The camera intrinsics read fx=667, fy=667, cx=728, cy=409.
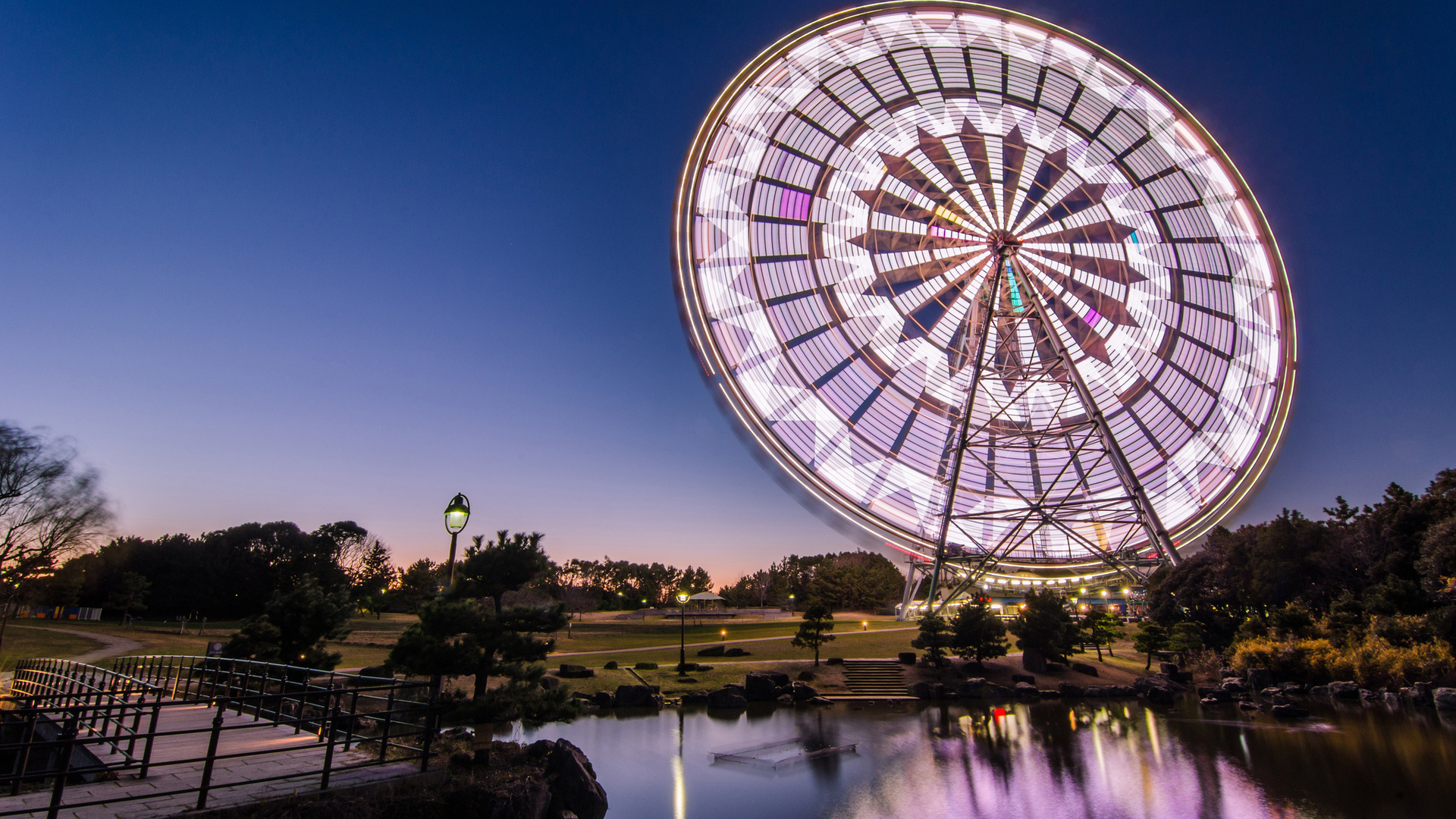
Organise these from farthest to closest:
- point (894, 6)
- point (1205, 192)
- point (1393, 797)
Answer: point (1205, 192), point (894, 6), point (1393, 797)

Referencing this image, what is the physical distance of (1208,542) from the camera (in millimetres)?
34875

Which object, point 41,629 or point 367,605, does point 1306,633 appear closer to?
point 41,629

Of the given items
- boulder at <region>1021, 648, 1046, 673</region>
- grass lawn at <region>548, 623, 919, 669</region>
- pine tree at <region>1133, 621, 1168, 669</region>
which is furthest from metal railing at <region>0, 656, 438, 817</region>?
pine tree at <region>1133, 621, 1168, 669</region>

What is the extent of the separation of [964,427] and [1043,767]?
16.0 m

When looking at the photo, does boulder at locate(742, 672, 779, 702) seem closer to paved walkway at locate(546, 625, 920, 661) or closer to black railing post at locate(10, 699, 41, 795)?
paved walkway at locate(546, 625, 920, 661)

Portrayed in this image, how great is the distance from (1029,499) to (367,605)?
6200 cm

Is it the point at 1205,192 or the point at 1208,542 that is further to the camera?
the point at 1208,542

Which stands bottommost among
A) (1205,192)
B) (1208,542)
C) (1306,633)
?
(1306,633)

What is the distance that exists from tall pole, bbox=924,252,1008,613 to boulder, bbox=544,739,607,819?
A: 21.3 m

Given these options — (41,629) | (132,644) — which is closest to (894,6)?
(132,644)

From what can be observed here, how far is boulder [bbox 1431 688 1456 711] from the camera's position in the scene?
1830 cm

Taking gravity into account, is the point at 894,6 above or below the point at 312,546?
above

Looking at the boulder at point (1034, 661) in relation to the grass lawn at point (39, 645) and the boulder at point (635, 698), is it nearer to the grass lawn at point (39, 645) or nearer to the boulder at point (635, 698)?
the boulder at point (635, 698)

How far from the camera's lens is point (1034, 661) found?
3002 cm
